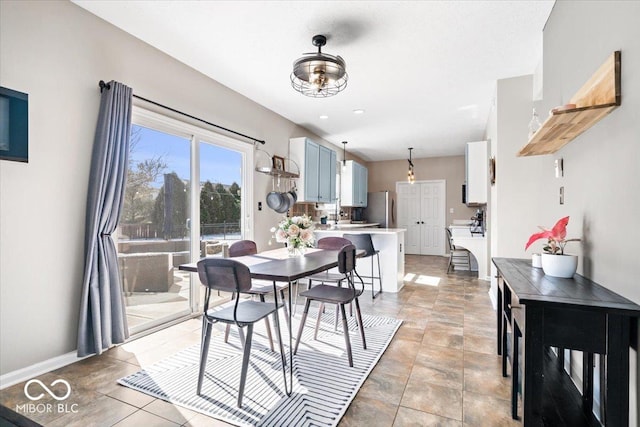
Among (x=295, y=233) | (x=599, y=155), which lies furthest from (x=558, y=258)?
(x=295, y=233)

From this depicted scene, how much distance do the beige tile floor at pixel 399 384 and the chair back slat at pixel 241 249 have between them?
82 cm

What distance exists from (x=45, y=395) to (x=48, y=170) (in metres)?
1.45

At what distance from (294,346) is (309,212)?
3515 millimetres

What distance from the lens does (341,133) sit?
6.12 m

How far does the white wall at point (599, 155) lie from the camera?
133 cm

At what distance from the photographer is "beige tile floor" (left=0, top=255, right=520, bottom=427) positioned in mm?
1749

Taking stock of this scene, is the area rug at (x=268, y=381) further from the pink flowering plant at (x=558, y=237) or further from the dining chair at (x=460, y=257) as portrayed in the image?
the dining chair at (x=460, y=257)

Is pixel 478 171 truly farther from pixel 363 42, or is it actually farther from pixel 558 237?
pixel 558 237

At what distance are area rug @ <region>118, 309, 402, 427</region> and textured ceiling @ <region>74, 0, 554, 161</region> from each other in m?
2.65

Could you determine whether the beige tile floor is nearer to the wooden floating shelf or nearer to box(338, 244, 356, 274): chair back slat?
box(338, 244, 356, 274): chair back slat

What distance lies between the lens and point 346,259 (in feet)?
8.21

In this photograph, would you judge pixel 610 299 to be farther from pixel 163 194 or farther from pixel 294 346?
pixel 163 194

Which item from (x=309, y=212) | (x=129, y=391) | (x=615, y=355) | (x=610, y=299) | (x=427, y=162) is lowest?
(x=129, y=391)

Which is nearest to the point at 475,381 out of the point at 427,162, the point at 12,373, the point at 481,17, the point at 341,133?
the point at 481,17
